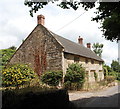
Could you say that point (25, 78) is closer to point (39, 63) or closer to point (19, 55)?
point (39, 63)

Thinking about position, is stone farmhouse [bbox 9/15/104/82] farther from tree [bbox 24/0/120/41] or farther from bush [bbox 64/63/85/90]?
tree [bbox 24/0/120/41]

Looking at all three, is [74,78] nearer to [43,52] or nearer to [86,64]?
[43,52]

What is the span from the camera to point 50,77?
20.0m

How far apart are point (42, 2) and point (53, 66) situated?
15586 mm

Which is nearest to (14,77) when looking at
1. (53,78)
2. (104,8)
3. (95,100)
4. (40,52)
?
(53,78)

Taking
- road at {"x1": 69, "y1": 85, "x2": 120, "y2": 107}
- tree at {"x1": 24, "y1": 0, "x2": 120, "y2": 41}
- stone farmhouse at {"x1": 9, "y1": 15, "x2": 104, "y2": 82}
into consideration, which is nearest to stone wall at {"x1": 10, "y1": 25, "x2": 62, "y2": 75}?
stone farmhouse at {"x1": 9, "y1": 15, "x2": 104, "y2": 82}

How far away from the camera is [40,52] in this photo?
22.3m

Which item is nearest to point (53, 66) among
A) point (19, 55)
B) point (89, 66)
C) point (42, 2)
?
point (19, 55)

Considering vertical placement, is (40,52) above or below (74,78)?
above

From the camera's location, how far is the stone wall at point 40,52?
20812mm

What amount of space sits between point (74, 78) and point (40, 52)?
628 centimetres

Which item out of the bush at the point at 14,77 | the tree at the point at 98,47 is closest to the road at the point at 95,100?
the bush at the point at 14,77

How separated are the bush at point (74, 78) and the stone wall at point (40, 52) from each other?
5.08 feet

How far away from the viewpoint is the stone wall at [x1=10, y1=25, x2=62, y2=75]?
20812 mm
